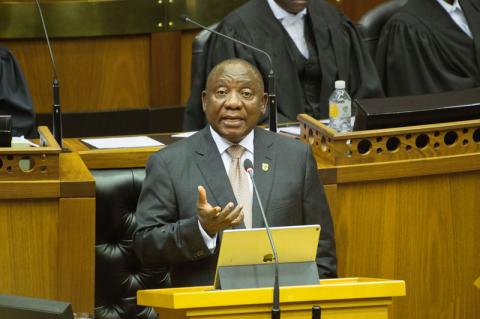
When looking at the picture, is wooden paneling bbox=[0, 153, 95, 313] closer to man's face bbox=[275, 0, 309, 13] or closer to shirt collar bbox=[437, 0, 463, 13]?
man's face bbox=[275, 0, 309, 13]

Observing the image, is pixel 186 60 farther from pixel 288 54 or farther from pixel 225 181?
pixel 225 181

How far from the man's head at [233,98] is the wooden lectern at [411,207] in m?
0.65

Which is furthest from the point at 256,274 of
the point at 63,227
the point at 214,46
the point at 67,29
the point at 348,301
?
the point at 67,29

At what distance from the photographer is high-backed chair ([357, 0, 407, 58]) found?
264 inches

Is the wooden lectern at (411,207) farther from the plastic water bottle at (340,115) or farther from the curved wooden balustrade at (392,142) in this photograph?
the plastic water bottle at (340,115)

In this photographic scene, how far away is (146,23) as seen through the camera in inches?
314

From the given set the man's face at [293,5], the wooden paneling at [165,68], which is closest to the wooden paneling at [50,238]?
the man's face at [293,5]

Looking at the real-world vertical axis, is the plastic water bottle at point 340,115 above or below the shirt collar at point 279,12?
below

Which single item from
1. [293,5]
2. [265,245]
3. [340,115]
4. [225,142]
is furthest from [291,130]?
[265,245]

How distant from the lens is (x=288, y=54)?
20.8 feet

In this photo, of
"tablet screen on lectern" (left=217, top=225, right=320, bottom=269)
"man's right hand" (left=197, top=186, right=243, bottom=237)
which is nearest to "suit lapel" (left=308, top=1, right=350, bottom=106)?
"man's right hand" (left=197, top=186, right=243, bottom=237)

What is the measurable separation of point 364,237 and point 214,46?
1.56m

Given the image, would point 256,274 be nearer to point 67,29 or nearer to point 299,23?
point 299,23

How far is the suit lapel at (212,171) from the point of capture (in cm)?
432
